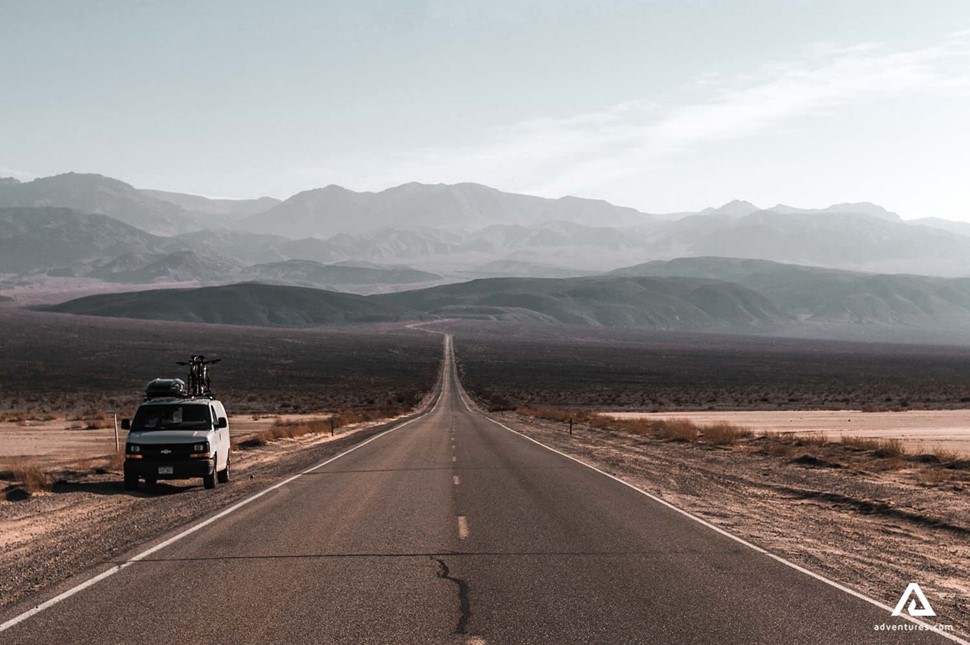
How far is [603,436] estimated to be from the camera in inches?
1550

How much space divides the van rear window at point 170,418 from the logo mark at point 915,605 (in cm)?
1498

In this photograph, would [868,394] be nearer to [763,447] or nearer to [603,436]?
[603,436]

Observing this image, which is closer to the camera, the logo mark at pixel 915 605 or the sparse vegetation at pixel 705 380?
the logo mark at pixel 915 605

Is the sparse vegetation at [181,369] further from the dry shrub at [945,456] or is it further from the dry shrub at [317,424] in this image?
the dry shrub at [945,456]

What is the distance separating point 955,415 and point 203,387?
45470mm

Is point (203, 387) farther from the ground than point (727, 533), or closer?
farther from the ground

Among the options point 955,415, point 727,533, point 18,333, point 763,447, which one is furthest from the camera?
point 18,333

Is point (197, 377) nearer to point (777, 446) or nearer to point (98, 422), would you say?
point (777, 446)

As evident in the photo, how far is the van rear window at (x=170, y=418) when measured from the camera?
65.9 ft

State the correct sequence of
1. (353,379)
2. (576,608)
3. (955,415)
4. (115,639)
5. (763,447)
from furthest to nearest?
(353,379) < (955,415) < (763,447) < (576,608) < (115,639)

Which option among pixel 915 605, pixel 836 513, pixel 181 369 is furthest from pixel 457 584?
pixel 181 369

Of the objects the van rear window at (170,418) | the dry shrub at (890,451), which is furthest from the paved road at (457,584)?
the dry shrub at (890,451)

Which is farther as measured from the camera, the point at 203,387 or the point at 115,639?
the point at 203,387

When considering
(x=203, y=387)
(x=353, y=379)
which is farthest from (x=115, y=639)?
(x=353, y=379)
